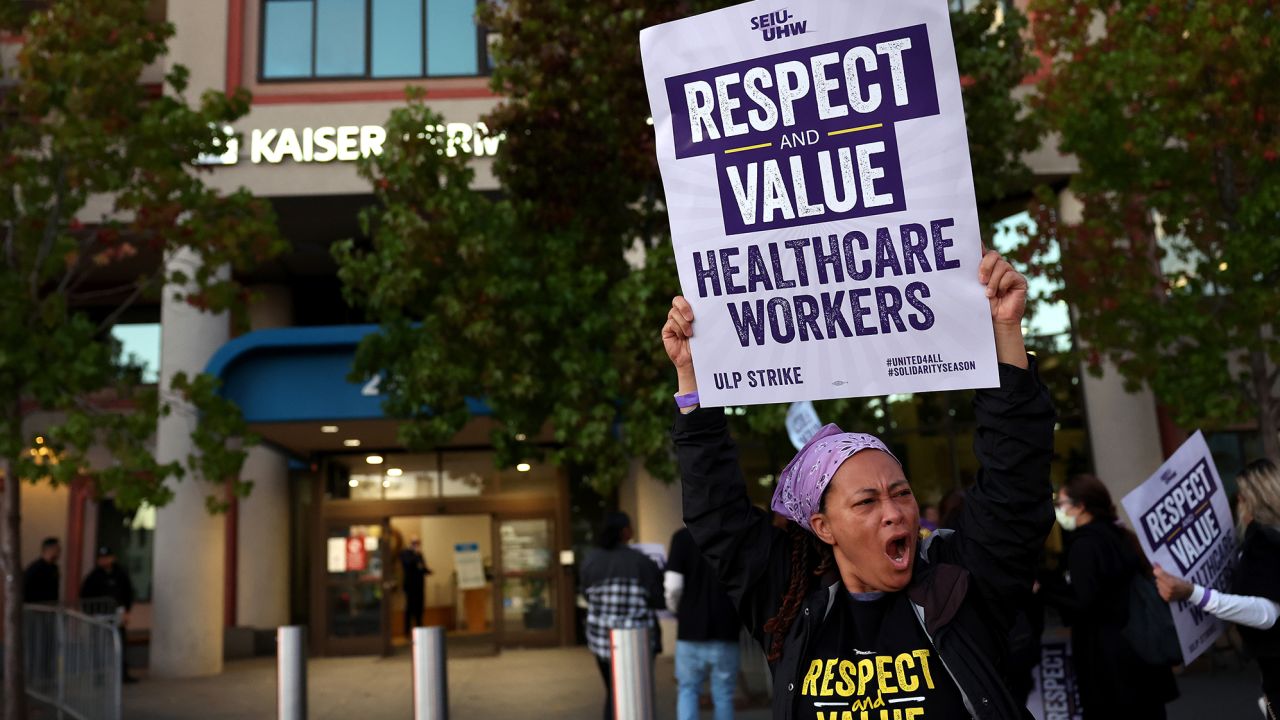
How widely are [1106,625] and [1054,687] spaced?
2078 mm

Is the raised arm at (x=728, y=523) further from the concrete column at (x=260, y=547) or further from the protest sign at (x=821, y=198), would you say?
the concrete column at (x=260, y=547)

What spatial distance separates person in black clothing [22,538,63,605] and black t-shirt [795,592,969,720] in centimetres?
1517

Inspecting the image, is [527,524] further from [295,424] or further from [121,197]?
[121,197]

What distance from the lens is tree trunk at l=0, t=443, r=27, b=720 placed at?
9.82 metres

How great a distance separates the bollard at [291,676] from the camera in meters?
7.45

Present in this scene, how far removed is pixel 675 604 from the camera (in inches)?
341

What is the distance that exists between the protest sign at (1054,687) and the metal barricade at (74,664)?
325 inches

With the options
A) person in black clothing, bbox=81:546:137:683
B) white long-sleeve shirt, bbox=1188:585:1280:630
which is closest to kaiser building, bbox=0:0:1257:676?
person in black clothing, bbox=81:546:137:683

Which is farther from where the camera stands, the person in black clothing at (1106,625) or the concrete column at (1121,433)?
the concrete column at (1121,433)

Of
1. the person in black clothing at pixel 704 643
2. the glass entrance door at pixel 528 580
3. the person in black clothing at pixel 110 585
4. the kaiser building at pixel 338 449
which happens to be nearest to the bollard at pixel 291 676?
the person in black clothing at pixel 704 643

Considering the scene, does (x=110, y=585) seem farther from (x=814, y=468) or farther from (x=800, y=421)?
(x=814, y=468)

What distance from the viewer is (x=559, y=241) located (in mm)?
11273

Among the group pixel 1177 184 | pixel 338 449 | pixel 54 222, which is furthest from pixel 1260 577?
pixel 338 449

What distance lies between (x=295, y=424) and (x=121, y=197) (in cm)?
499
